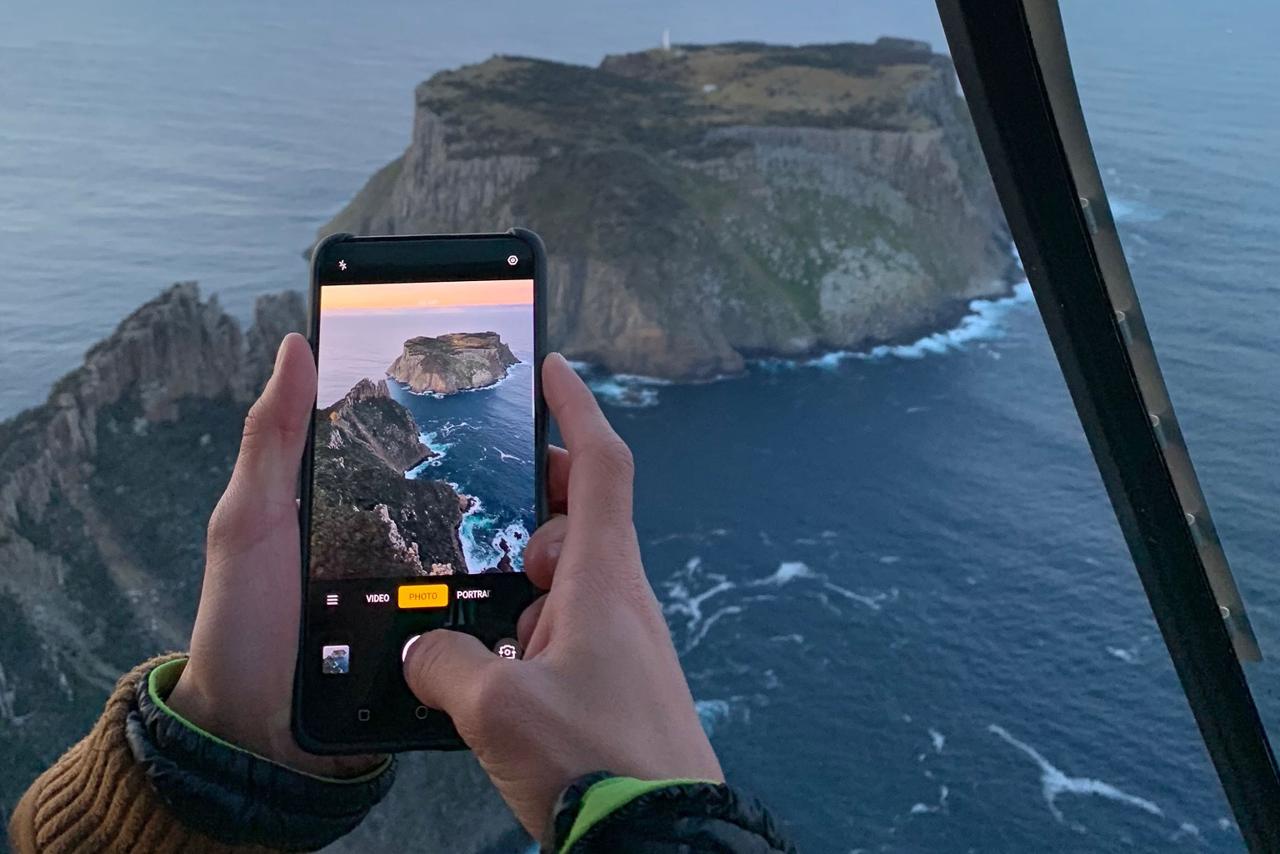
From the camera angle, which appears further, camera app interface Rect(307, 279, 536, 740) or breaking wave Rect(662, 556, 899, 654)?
breaking wave Rect(662, 556, 899, 654)

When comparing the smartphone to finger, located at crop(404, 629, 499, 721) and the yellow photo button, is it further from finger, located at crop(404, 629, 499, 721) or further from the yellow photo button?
finger, located at crop(404, 629, 499, 721)

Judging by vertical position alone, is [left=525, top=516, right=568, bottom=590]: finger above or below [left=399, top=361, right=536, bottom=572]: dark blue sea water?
below

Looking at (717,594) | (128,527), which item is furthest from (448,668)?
(128,527)

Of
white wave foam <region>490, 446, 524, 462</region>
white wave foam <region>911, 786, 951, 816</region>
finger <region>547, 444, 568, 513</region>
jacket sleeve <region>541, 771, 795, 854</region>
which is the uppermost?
white wave foam <region>490, 446, 524, 462</region>

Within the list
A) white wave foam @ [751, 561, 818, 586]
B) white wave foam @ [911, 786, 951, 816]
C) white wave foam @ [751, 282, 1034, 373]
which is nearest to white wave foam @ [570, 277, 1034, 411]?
white wave foam @ [751, 282, 1034, 373]

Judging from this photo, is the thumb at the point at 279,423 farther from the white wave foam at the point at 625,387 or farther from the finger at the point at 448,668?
the white wave foam at the point at 625,387

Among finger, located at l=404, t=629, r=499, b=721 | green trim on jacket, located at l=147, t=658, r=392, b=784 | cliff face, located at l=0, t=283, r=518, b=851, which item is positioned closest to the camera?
finger, located at l=404, t=629, r=499, b=721

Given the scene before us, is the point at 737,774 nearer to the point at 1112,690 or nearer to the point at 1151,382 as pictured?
the point at 1112,690
